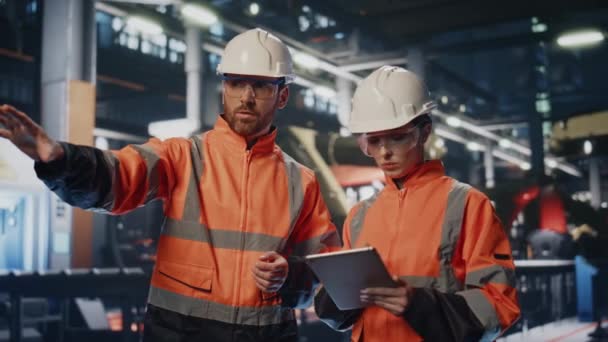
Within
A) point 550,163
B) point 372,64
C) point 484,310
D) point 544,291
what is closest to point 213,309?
point 484,310

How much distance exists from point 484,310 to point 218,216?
0.97 meters

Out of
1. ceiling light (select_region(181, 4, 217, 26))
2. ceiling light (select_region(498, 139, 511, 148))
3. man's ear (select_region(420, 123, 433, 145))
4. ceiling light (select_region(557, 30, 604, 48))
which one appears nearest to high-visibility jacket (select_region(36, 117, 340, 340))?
man's ear (select_region(420, 123, 433, 145))

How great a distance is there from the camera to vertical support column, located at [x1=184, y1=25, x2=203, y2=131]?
1259cm

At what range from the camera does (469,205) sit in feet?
6.85

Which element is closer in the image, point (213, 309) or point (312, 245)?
point (213, 309)

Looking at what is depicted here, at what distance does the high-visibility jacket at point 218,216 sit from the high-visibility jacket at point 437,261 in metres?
0.25

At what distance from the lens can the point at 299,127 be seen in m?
12.0

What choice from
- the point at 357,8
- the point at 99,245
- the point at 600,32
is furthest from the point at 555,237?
the point at 99,245

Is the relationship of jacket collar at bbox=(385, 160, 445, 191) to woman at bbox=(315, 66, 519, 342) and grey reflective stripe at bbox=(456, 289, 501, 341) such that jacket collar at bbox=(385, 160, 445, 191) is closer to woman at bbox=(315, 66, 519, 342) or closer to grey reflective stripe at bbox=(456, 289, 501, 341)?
woman at bbox=(315, 66, 519, 342)

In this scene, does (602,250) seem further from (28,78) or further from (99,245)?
(28,78)

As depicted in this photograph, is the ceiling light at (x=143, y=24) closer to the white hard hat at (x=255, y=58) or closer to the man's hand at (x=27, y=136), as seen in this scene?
the white hard hat at (x=255, y=58)

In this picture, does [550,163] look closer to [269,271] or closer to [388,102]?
[388,102]

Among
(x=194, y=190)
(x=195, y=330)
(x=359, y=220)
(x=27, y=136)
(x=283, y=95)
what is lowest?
(x=195, y=330)

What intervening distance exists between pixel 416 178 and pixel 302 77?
48.7ft
